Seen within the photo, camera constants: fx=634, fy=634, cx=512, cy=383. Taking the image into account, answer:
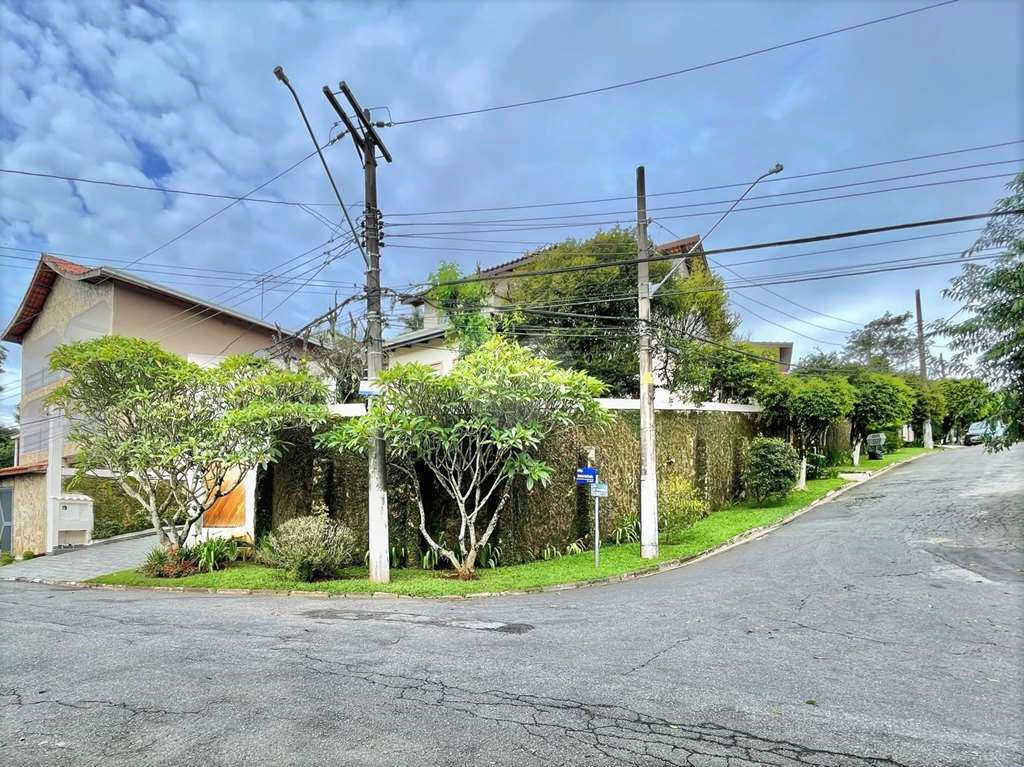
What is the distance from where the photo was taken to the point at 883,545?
12750 mm

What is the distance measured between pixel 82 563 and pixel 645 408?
15.5m

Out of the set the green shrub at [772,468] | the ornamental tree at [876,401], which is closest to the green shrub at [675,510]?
the green shrub at [772,468]

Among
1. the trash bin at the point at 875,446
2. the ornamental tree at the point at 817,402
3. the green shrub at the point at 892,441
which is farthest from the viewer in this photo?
the green shrub at the point at 892,441

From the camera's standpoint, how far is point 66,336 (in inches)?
1056

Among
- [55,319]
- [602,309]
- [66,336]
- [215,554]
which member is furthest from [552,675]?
[55,319]

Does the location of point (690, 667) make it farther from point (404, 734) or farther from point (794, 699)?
point (404, 734)

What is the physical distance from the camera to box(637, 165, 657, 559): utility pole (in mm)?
13609

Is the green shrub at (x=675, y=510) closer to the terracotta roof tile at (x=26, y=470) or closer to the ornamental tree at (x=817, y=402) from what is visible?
the ornamental tree at (x=817, y=402)

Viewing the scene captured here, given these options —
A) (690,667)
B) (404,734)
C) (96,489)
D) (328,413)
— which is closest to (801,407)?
(328,413)

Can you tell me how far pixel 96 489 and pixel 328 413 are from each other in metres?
13.4

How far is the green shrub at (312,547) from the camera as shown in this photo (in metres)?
12.1

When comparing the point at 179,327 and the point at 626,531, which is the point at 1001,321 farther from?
the point at 179,327

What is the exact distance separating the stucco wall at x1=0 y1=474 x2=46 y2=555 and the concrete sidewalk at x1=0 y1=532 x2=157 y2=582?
5.16 feet

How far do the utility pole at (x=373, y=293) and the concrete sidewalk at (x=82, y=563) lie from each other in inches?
302
